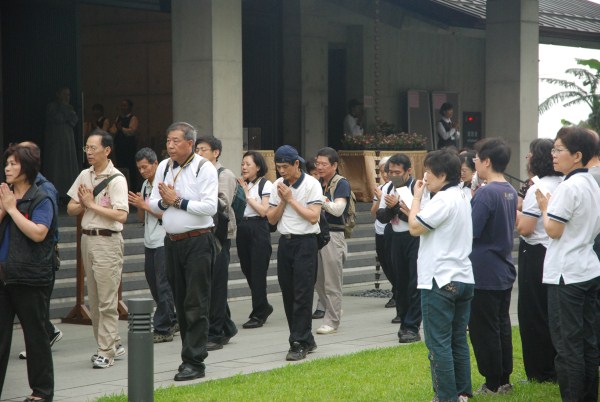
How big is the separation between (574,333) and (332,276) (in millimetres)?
4954

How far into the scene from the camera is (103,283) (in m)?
9.89

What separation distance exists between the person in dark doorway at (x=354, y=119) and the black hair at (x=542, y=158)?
1291cm

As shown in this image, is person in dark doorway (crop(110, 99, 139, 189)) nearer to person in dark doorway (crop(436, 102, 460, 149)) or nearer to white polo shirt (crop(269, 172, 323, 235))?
person in dark doorway (crop(436, 102, 460, 149))

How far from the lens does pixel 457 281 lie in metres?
7.71

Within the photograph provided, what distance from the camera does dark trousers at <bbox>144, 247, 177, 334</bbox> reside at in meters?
11.3

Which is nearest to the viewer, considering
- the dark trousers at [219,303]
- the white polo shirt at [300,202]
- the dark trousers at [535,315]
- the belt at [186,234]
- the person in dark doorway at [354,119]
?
the dark trousers at [535,315]

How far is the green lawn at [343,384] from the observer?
27.6 ft

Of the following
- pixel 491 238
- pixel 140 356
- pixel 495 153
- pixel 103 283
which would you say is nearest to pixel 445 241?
pixel 491 238

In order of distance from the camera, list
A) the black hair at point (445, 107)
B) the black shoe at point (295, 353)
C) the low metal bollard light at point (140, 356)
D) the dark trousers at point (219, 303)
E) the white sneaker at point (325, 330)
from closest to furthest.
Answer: the low metal bollard light at point (140, 356), the black shoe at point (295, 353), the dark trousers at point (219, 303), the white sneaker at point (325, 330), the black hair at point (445, 107)

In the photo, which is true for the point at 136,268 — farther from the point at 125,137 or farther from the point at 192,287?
the point at 125,137

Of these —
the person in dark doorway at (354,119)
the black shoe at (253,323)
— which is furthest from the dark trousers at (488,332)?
the person in dark doorway at (354,119)

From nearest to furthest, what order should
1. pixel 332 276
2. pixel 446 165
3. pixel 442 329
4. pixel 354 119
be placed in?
pixel 442 329 → pixel 446 165 → pixel 332 276 → pixel 354 119

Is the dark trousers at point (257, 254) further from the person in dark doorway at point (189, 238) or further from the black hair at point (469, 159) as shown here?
the person in dark doorway at point (189, 238)

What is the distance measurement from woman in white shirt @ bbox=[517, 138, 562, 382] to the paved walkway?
242 centimetres
